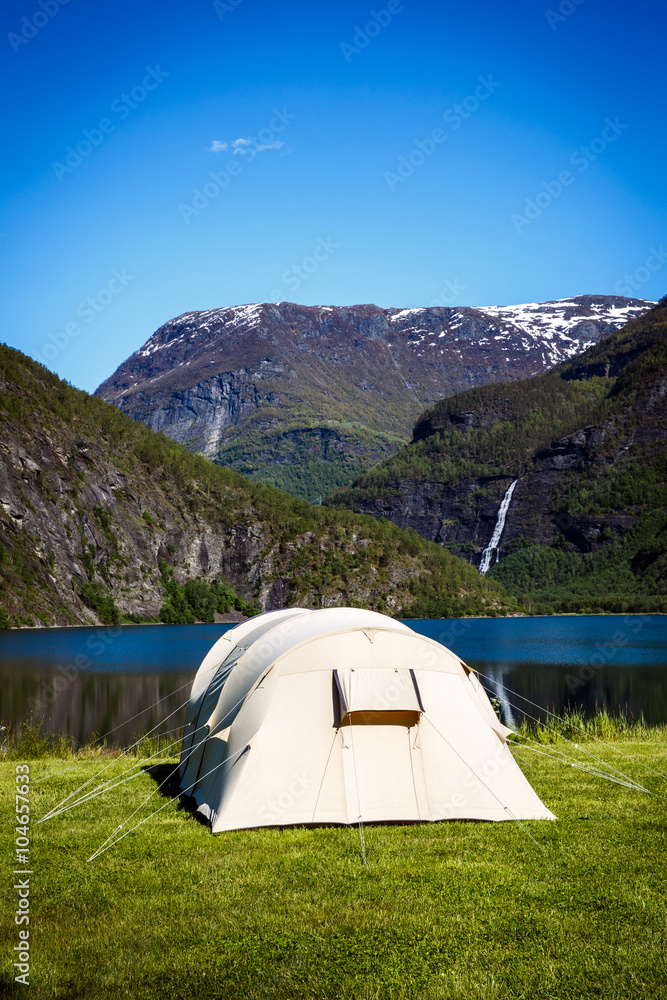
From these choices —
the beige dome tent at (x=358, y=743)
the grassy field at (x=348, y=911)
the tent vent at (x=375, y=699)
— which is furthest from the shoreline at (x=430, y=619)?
the grassy field at (x=348, y=911)

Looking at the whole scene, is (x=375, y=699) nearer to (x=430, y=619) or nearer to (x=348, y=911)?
(x=348, y=911)

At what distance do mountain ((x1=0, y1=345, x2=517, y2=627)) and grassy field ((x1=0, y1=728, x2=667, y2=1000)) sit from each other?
9418 cm

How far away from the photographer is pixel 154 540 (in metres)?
138

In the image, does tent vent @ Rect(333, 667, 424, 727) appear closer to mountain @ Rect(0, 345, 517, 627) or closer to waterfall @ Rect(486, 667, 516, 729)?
waterfall @ Rect(486, 667, 516, 729)

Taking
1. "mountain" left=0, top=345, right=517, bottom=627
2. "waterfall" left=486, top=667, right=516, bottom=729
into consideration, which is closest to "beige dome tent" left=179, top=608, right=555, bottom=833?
"waterfall" left=486, top=667, right=516, bottom=729

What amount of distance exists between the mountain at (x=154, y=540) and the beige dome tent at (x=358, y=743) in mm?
92786

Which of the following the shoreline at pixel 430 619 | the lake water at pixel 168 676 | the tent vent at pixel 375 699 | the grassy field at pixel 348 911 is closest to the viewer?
the grassy field at pixel 348 911

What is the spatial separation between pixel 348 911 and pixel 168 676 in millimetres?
42537

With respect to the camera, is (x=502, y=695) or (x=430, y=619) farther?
(x=430, y=619)

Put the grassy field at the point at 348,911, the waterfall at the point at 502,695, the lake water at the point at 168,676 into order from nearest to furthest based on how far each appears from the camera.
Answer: the grassy field at the point at 348,911
the waterfall at the point at 502,695
the lake water at the point at 168,676

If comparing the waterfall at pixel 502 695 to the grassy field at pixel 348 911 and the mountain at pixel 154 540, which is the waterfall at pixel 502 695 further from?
the mountain at pixel 154 540

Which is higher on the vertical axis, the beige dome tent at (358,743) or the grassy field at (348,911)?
the beige dome tent at (358,743)

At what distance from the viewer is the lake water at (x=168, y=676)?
3247cm

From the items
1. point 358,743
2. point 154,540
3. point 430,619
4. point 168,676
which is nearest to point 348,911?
point 358,743
